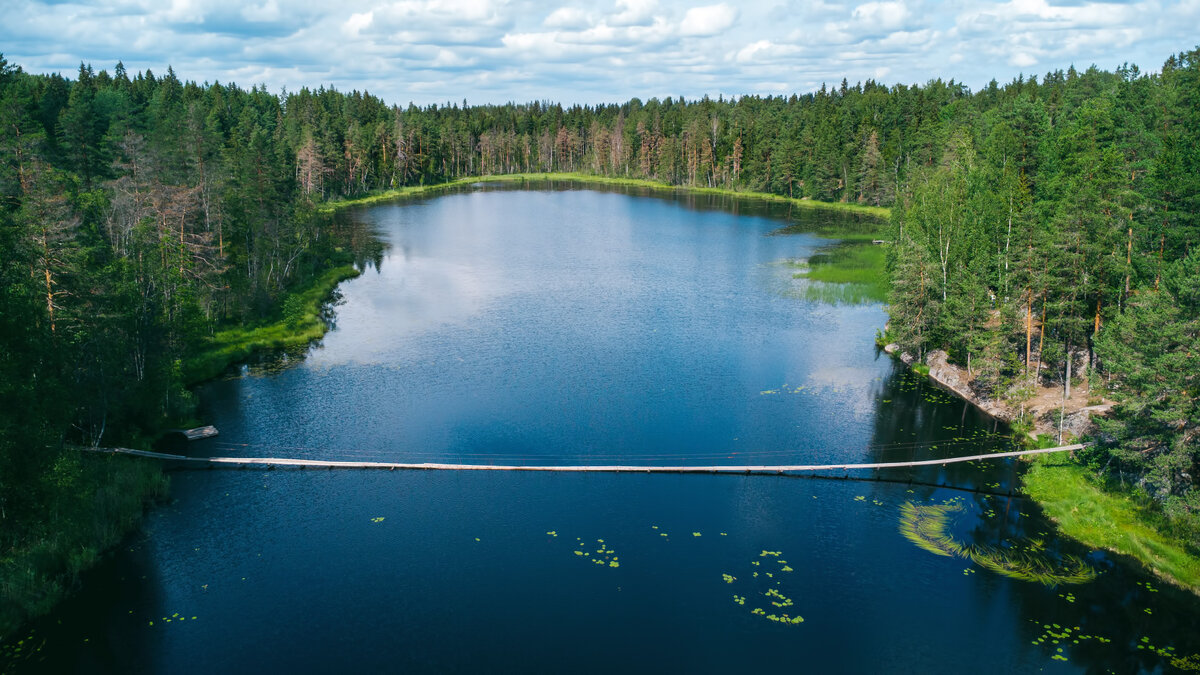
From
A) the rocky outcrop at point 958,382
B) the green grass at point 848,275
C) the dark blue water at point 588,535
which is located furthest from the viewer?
the green grass at point 848,275

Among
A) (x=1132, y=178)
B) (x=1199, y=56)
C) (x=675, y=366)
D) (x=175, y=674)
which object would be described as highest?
(x=1199, y=56)

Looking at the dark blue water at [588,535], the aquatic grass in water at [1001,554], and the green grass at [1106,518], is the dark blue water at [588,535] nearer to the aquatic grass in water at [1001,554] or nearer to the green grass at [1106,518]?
the aquatic grass in water at [1001,554]

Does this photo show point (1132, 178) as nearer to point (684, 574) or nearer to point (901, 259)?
point (901, 259)

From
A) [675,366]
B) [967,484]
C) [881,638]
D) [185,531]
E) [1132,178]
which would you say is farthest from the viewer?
[675,366]

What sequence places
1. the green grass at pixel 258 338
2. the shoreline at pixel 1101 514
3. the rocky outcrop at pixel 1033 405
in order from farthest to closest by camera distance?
1. the green grass at pixel 258 338
2. the rocky outcrop at pixel 1033 405
3. the shoreline at pixel 1101 514

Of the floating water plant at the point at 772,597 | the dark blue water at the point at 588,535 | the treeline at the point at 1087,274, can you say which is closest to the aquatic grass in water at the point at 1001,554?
the dark blue water at the point at 588,535

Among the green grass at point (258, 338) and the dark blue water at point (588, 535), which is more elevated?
the green grass at point (258, 338)

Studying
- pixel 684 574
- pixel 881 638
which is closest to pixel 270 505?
pixel 684 574

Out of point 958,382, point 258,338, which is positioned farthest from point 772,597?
point 258,338
